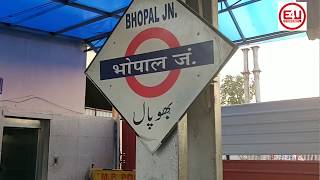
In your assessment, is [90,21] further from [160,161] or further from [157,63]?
[160,161]

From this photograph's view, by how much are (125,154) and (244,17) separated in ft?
15.3

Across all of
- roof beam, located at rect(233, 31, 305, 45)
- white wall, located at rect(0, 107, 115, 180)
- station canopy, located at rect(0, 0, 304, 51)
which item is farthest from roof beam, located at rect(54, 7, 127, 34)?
roof beam, located at rect(233, 31, 305, 45)

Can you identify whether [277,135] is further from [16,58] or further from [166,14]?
[16,58]

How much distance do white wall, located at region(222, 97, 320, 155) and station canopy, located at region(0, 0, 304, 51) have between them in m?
1.98

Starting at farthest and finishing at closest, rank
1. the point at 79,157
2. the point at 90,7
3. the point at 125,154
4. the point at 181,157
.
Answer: the point at 125,154 < the point at 79,157 < the point at 90,7 < the point at 181,157

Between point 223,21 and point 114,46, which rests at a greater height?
point 223,21

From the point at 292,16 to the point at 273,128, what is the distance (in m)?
1.37

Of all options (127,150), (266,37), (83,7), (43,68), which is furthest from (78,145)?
(266,37)

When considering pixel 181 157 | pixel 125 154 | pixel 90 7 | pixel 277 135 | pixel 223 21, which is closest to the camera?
pixel 181 157

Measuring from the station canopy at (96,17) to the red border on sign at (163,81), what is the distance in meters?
4.63

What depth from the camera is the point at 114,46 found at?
2.06 metres

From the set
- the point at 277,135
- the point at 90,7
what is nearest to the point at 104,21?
the point at 90,7

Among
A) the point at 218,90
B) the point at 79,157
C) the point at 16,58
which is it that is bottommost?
the point at 79,157

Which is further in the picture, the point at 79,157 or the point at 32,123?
the point at 79,157
